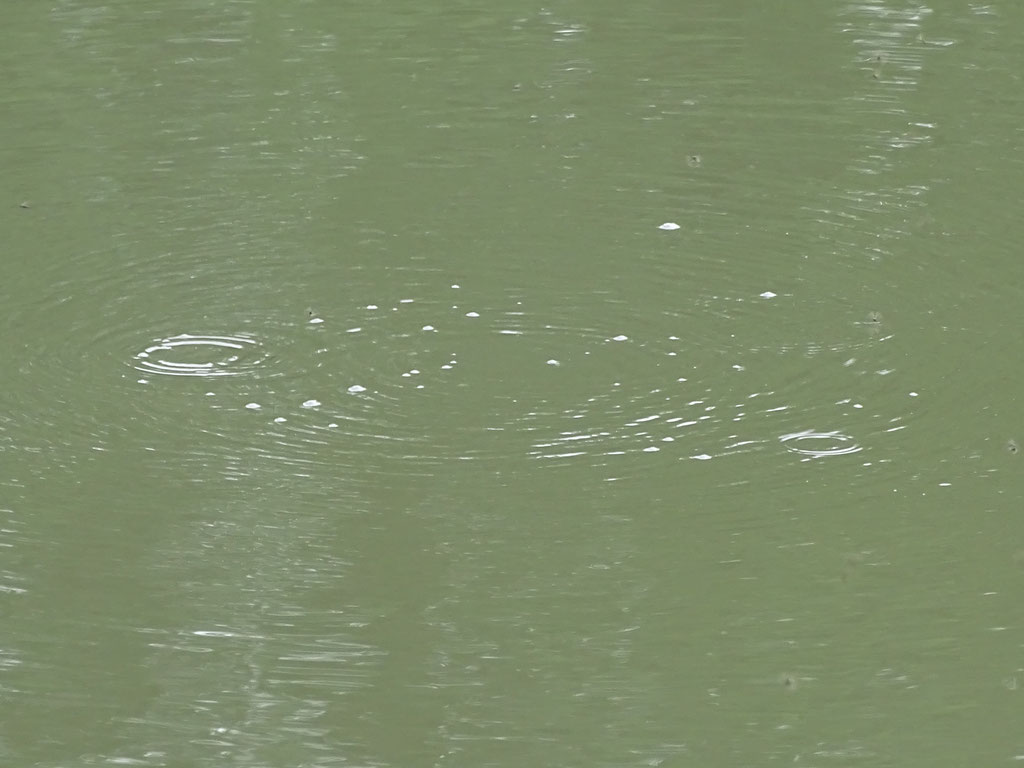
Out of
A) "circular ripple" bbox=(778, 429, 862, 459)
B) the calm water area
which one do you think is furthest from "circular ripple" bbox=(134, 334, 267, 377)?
"circular ripple" bbox=(778, 429, 862, 459)

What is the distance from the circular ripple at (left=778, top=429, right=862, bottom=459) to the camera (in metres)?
2.53

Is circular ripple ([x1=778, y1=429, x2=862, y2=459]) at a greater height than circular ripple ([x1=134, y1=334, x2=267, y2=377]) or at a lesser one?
lesser

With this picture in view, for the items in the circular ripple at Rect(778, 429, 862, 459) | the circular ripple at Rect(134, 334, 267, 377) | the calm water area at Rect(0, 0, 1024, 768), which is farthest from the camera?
the circular ripple at Rect(134, 334, 267, 377)

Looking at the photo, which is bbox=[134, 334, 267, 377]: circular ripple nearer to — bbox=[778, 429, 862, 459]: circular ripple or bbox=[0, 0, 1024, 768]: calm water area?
bbox=[0, 0, 1024, 768]: calm water area

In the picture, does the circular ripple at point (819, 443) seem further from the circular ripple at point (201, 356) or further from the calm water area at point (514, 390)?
the circular ripple at point (201, 356)

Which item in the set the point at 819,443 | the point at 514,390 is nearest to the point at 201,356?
the point at 514,390

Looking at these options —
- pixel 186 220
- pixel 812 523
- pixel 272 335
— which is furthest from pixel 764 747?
pixel 186 220

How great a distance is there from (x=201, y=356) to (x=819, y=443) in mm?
977

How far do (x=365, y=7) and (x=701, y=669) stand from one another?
2.30m

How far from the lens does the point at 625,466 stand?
250 centimetres

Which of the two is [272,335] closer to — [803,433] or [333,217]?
[333,217]

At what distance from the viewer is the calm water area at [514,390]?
2148 millimetres

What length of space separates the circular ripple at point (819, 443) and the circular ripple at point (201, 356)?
0.84 m

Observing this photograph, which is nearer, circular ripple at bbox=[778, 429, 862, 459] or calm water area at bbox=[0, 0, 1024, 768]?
calm water area at bbox=[0, 0, 1024, 768]
